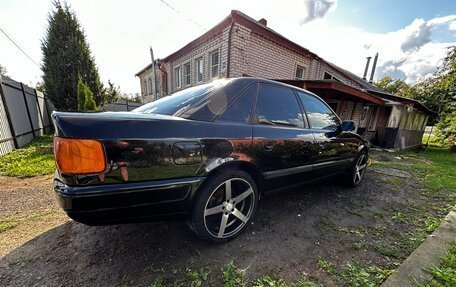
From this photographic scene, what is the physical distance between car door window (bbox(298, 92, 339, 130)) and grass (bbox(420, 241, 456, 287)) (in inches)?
68.5

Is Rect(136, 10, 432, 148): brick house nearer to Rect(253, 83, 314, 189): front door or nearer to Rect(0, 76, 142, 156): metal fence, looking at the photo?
Rect(253, 83, 314, 189): front door

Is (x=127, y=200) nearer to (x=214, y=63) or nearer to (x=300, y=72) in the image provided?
(x=214, y=63)

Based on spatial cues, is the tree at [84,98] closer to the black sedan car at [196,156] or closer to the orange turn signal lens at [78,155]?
the black sedan car at [196,156]

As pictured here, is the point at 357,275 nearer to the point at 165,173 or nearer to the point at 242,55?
the point at 165,173

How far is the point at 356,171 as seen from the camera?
3586mm

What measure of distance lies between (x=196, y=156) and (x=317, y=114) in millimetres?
2078

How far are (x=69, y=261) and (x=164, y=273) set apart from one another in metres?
0.88

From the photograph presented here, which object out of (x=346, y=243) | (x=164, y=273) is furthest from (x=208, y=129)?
(x=346, y=243)

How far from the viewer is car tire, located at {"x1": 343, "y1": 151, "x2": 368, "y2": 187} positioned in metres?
3.46

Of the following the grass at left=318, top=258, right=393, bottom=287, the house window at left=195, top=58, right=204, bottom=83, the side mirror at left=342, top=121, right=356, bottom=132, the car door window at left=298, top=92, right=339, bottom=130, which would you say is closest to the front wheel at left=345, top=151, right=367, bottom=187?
the side mirror at left=342, top=121, right=356, bottom=132

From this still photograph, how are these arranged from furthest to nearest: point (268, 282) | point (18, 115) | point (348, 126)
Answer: point (18, 115) < point (348, 126) < point (268, 282)

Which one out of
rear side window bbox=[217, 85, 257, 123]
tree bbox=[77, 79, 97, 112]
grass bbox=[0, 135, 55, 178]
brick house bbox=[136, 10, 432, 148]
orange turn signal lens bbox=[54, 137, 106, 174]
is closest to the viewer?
orange turn signal lens bbox=[54, 137, 106, 174]

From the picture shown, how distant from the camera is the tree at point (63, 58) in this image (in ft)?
33.7

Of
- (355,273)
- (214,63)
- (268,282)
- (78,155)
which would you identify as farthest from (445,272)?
(214,63)
